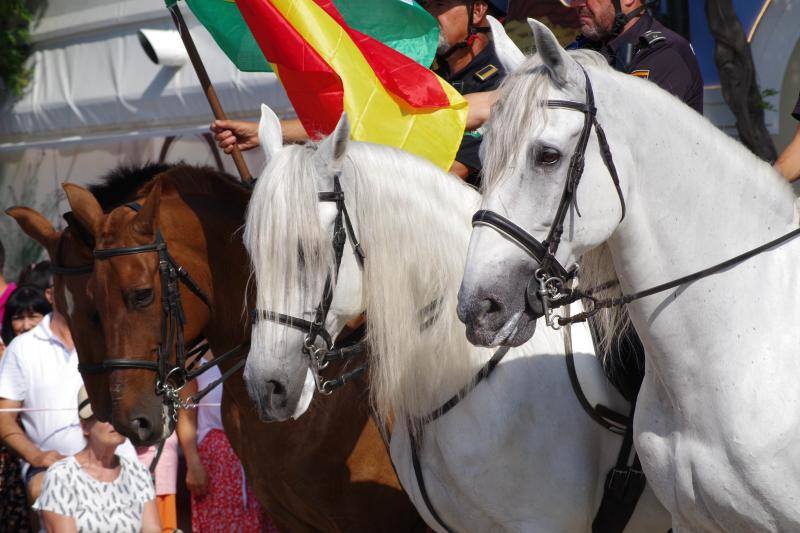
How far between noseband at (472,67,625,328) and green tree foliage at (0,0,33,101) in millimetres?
9554

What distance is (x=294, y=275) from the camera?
3.19 metres

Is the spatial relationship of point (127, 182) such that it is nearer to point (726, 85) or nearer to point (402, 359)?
point (402, 359)

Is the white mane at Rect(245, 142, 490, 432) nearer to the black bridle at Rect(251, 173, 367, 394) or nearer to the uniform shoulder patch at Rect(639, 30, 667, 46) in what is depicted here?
the black bridle at Rect(251, 173, 367, 394)

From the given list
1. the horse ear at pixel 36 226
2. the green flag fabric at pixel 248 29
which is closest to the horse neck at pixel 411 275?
the green flag fabric at pixel 248 29

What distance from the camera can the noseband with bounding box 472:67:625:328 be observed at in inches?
99.0

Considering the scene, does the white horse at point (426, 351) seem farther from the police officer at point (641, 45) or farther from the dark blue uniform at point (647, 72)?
the police officer at point (641, 45)

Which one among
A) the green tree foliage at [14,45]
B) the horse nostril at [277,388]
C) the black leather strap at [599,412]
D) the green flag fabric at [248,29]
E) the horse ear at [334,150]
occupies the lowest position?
the black leather strap at [599,412]

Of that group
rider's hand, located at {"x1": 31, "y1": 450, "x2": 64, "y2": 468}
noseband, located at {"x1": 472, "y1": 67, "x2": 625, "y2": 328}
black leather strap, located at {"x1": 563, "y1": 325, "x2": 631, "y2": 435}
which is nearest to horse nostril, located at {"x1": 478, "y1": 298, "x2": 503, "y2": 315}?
noseband, located at {"x1": 472, "y1": 67, "x2": 625, "y2": 328}

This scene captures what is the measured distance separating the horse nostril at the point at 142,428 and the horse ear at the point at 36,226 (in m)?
1.06

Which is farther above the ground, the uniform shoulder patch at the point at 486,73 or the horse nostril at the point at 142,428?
the uniform shoulder patch at the point at 486,73

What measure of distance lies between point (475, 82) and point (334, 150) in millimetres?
1478

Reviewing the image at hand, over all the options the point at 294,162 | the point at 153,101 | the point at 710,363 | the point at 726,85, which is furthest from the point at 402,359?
the point at 153,101

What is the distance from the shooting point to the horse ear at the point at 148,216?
389cm

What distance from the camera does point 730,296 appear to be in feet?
8.68
